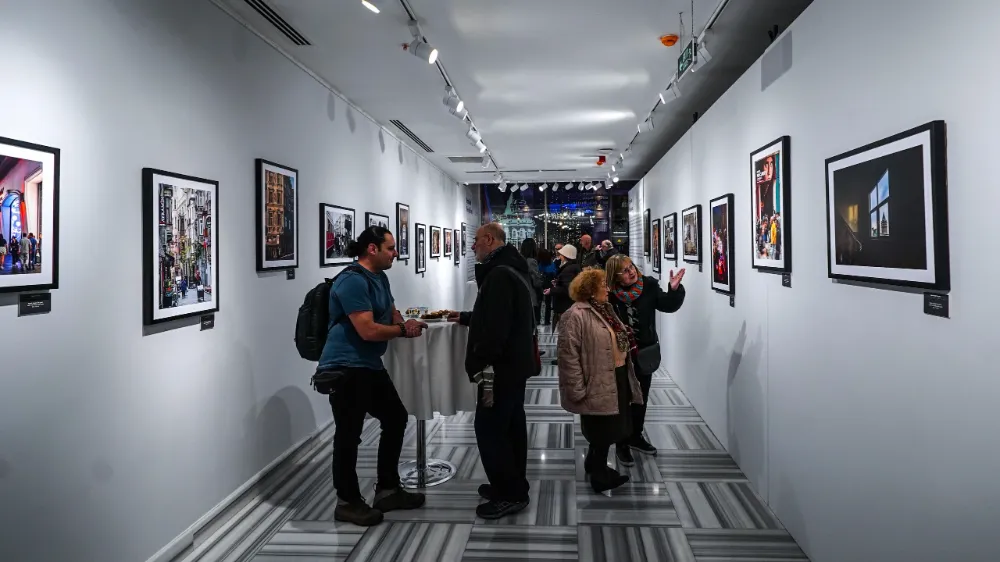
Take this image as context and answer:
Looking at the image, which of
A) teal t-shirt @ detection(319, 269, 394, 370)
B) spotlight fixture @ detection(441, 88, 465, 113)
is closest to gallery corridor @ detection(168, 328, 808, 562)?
teal t-shirt @ detection(319, 269, 394, 370)

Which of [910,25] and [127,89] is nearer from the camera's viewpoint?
[910,25]

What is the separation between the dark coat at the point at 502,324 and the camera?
312cm

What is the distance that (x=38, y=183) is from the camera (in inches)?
89.7

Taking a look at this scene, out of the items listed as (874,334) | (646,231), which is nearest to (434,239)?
(646,231)

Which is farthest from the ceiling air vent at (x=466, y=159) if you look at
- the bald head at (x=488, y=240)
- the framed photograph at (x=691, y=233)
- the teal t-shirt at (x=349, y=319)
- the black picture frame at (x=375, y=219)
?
the teal t-shirt at (x=349, y=319)

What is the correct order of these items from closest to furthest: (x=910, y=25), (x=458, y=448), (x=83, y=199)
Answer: (x=910, y=25), (x=83, y=199), (x=458, y=448)

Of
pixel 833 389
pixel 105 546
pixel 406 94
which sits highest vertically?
pixel 406 94

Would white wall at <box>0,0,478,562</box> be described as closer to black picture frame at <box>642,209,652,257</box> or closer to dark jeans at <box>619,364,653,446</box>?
dark jeans at <box>619,364,653,446</box>

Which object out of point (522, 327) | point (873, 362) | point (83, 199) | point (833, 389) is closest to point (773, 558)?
point (833, 389)

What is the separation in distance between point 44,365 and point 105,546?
871mm

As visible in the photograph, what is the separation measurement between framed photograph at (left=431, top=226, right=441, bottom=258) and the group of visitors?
607cm

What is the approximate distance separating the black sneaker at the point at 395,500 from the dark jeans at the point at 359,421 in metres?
0.05

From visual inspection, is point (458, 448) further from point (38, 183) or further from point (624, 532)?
point (38, 183)

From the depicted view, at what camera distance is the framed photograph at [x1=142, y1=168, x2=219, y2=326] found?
2.91 metres
